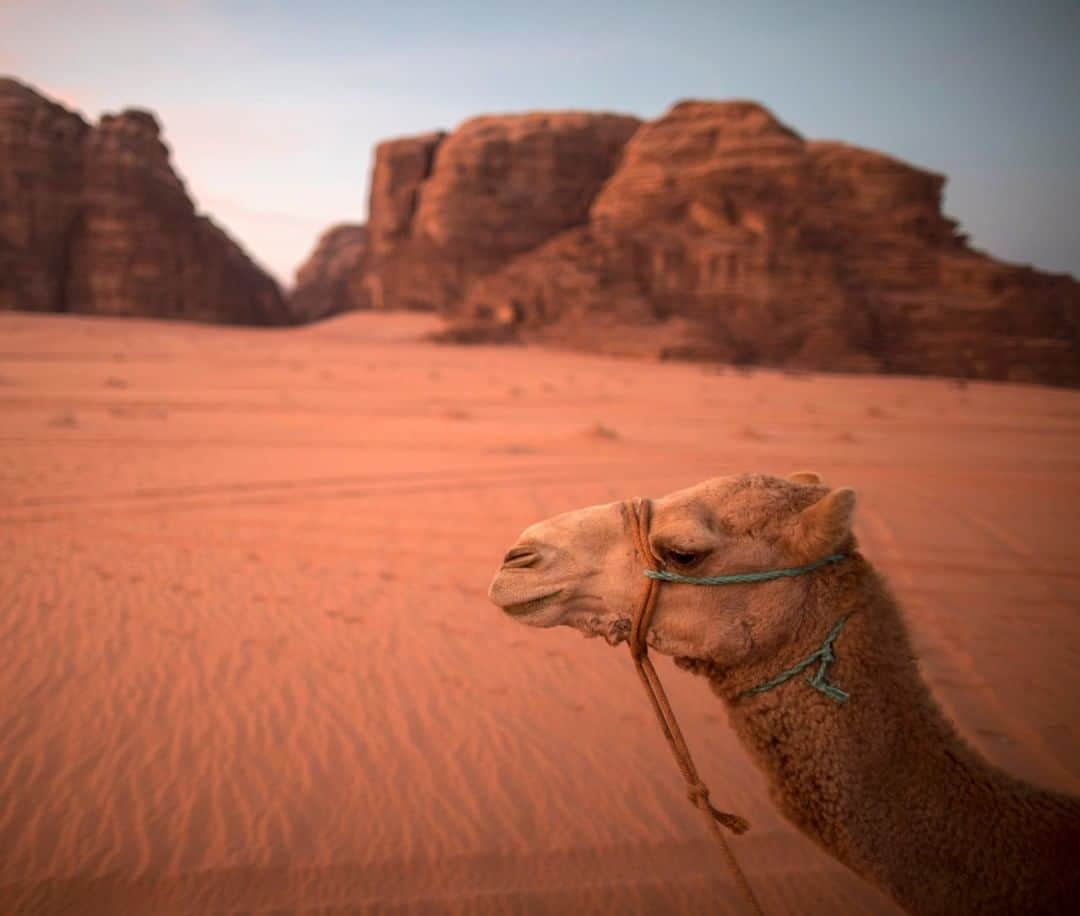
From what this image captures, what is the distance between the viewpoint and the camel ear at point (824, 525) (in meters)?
1.79

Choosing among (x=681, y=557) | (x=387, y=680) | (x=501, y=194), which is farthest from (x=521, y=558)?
(x=501, y=194)

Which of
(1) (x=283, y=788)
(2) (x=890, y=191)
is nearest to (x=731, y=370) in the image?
(2) (x=890, y=191)

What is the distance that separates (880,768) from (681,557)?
0.77 meters

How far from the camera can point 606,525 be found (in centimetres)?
223

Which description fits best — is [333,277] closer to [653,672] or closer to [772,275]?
[772,275]

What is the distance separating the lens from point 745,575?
1.99 metres

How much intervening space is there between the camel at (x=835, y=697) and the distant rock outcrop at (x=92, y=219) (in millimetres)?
49123

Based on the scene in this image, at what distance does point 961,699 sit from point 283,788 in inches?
156

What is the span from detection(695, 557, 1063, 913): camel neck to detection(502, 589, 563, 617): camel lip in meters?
0.64

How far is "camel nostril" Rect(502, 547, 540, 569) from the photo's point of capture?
7.11 ft

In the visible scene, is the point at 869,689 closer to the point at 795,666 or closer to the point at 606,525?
the point at 795,666

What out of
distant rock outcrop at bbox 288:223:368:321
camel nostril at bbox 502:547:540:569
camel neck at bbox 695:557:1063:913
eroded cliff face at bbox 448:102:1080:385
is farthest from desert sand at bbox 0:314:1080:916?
distant rock outcrop at bbox 288:223:368:321

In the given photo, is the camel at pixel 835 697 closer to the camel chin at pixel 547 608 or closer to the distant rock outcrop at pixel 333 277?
the camel chin at pixel 547 608

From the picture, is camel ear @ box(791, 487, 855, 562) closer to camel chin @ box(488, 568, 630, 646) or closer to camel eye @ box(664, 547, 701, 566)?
camel eye @ box(664, 547, 701, 566)
